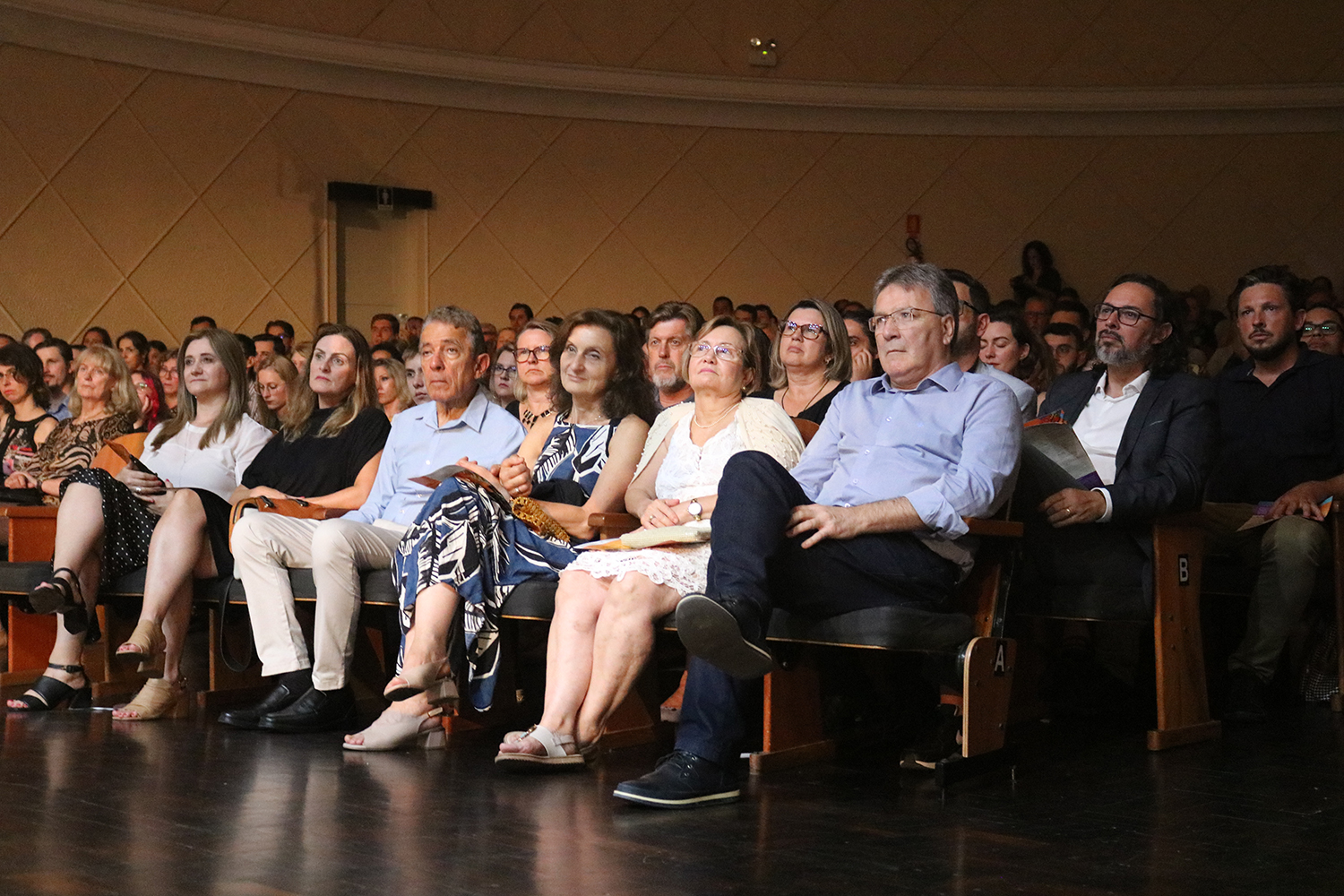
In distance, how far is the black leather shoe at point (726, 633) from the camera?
2246 millimetres

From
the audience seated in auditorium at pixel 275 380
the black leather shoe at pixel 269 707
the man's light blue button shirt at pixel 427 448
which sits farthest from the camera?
the audience seated in auditorium at pixel 275 380

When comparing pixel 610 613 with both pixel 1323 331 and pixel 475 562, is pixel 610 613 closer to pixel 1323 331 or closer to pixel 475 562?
pixel 475 562

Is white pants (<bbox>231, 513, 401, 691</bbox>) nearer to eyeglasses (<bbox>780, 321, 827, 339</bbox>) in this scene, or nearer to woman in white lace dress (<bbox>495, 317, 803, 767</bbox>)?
woman in white lace dress (<bbox>495, 317, 803, 767</bbox>)

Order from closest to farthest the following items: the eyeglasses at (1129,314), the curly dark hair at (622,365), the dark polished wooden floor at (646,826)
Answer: the dark polished wooden floor at (646,826) < the eyeglasses at (1129,314) < the curly dark hair at (622,365)

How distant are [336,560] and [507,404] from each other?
1708 mm

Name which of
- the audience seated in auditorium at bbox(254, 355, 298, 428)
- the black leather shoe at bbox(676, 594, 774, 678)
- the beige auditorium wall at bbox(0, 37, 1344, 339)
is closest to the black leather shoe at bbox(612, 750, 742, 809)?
the black leather shoe at bbox(676, 594, 774, 678)

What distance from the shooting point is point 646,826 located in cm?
224

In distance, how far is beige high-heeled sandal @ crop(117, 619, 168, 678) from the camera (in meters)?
3.39

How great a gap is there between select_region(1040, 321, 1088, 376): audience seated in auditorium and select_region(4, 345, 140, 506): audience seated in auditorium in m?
2.80

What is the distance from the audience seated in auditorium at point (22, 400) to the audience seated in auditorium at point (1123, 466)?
10.7 feet

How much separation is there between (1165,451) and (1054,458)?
0.89 feet

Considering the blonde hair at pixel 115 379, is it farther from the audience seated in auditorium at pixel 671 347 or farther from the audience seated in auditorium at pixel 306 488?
the audience seated in auditorium at pixel 671 347

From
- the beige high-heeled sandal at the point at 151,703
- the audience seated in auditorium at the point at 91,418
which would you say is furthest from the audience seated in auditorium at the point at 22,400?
the beige high-heeled sandal at the point at 151,703

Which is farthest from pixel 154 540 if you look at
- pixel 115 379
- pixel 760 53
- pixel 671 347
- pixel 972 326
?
pixel 760 53
